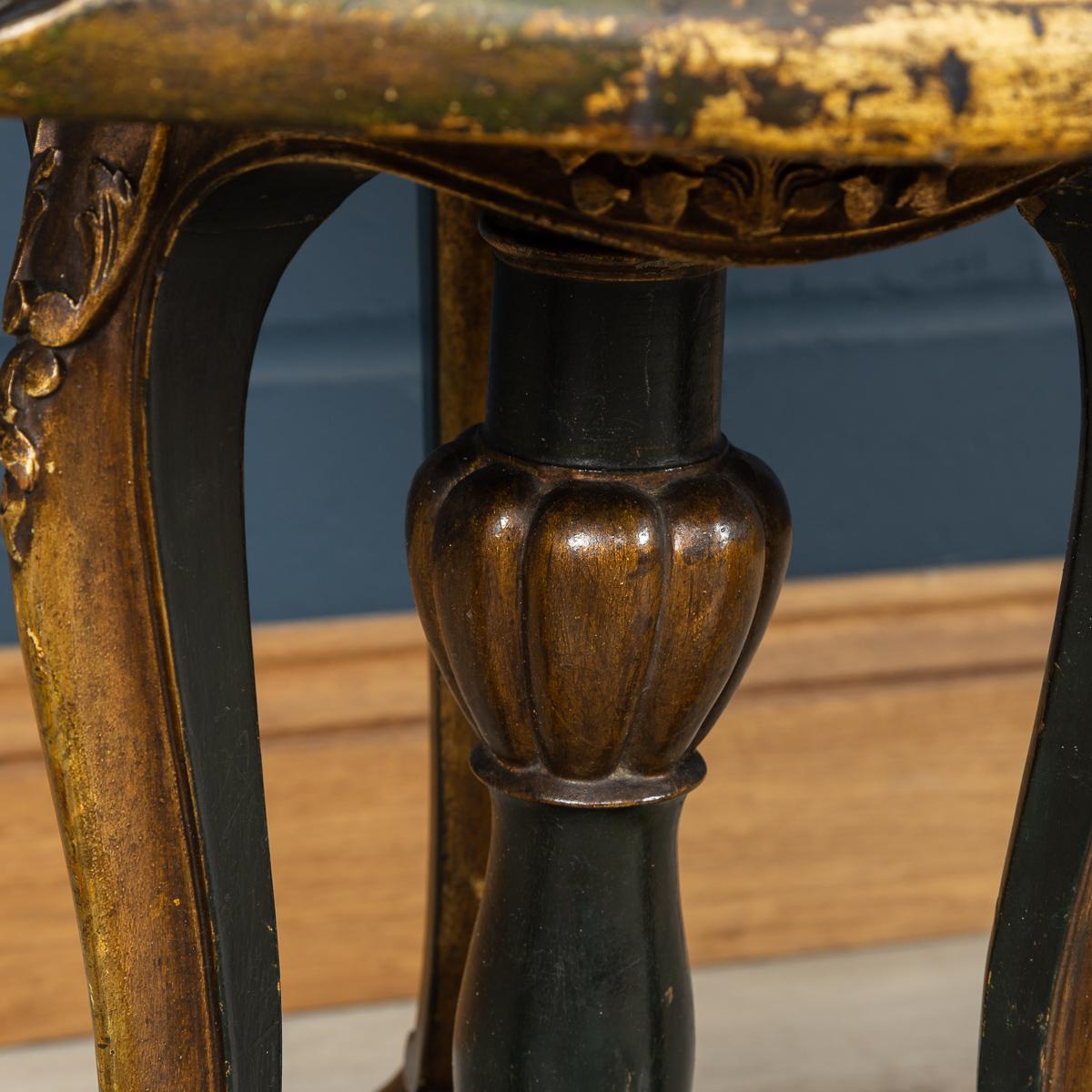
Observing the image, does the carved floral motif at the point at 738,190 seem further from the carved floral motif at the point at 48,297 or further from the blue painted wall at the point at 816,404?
the blue painted wall at the point at 816,404

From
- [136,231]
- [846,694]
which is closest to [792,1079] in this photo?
[846,694]

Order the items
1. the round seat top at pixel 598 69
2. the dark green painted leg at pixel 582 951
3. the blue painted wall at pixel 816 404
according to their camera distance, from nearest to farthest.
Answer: the round seat top at pixel 598 69 → the dark green painted leg at pixel 582 951 → the blue painted wall at pixel 816 404

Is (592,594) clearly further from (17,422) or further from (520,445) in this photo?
(17,422)

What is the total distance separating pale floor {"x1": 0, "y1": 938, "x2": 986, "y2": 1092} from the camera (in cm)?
101

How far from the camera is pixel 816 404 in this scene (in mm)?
1068

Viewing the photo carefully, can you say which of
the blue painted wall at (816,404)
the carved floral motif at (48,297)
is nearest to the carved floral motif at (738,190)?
the carved floral motif at (48,297)

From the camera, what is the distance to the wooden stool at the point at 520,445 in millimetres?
312

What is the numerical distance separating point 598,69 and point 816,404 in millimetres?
775

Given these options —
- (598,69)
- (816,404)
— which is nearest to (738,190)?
(598,69)

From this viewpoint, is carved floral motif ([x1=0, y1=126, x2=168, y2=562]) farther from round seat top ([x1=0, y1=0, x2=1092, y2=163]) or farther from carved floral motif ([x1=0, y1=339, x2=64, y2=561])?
round seat top ([x1=0, y1=0, x2=1092, y2=163])

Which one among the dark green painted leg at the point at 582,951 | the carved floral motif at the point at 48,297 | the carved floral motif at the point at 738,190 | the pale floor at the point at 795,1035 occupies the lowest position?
the pale floor at the point at 795,1035

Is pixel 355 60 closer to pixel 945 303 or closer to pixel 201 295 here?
pixel 201 295

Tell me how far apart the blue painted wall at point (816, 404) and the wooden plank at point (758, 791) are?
33 millimetres

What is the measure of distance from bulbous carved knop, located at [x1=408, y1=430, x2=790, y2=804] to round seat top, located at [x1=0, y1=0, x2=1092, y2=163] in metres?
0.18
